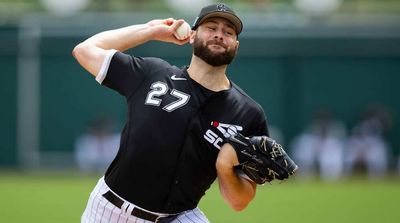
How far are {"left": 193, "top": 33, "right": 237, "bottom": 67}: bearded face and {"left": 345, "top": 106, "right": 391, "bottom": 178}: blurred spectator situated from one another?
1737cm

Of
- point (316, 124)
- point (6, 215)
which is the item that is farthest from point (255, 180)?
point (316, 124)

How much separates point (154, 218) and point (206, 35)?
1.22 meters

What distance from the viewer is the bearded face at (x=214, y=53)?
5.89m

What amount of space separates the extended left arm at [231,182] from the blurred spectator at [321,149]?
16506 mm

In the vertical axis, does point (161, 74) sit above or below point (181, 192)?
above

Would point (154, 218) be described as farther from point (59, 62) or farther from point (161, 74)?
point (59, 62)

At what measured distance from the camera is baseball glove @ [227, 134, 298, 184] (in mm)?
5645

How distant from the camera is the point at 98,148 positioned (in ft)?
75.5

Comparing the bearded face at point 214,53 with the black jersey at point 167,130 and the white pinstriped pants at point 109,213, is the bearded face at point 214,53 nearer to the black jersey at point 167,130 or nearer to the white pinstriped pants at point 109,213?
the black jersey at point 167,130

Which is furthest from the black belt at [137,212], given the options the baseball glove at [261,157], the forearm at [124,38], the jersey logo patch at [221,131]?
the forearm at [124,38]

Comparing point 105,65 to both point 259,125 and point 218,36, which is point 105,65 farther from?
point 259,125

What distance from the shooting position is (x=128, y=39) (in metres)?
6.13

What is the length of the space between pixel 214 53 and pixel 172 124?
52cm

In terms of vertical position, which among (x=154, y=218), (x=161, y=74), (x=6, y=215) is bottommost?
(x=6, y=215)
